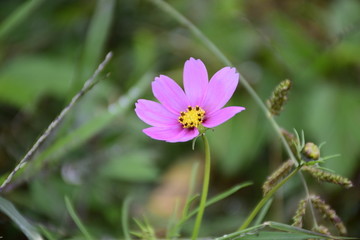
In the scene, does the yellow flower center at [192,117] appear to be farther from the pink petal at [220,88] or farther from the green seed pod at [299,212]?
the green seed pod at [299,212]

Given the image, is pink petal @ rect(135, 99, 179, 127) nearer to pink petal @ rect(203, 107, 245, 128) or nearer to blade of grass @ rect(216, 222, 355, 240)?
pink petal @ rect(203, 107, 245, 128)

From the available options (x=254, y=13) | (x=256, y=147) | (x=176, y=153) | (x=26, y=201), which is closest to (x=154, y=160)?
(x=176, y=153)

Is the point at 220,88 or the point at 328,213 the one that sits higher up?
the point at 220,88

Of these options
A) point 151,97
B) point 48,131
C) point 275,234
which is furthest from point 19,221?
point 151,97

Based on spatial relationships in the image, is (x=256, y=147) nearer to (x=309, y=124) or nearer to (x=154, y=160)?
(x=309, y=124)

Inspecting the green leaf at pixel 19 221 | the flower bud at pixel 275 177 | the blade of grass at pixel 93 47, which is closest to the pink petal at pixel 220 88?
the flower bud at pixel 275 177

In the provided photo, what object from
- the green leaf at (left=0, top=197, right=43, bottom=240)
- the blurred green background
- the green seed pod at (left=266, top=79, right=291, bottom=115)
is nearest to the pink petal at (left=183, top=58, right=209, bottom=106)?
the green seed pod at (left=266, top=79, right=291, bottom=115)

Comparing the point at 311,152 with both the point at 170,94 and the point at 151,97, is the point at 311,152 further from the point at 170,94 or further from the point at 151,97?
the point at 151,97
